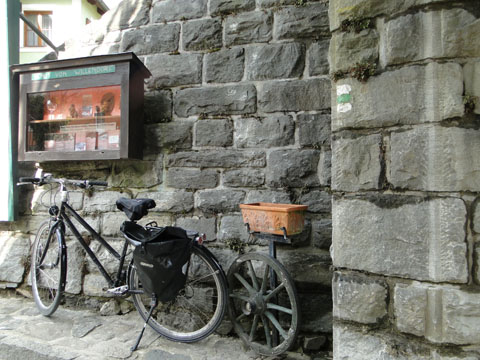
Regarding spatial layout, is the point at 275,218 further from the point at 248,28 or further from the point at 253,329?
the point at 248,28

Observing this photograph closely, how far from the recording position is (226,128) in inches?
113

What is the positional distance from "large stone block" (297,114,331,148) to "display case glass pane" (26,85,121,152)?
1545 mm

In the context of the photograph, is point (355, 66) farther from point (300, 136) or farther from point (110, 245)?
point (110, 245)

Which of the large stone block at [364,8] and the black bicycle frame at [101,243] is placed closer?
the large stone block at [364,8]

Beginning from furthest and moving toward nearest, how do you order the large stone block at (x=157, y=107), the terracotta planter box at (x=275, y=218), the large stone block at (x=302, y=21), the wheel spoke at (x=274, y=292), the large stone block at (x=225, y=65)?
the large stone block at (x=157, y=107)
the large stone block at (x=225, y=65)
the large stone block at (x=302, y=21)
the wheel spoke at (x=274, y=292)
the terracotta planter box at (x=275, y=218)

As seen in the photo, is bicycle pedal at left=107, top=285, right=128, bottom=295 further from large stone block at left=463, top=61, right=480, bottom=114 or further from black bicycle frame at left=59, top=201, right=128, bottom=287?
large stone block at left=463, top=61, right=480, bottom=114

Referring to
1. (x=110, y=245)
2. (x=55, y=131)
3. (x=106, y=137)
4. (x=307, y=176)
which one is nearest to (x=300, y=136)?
(x=307, y=176)

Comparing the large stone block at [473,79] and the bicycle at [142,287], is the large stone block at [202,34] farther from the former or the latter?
the large stone block at [473,79]

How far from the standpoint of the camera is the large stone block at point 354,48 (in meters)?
1.63

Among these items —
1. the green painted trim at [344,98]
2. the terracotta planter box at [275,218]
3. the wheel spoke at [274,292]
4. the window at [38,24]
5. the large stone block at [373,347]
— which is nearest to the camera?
the large stone block at [373,347]

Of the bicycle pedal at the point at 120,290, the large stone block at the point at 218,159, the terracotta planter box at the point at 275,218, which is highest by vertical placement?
the large stone block at the point at 218,159

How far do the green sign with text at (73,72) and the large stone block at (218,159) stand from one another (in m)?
0.89

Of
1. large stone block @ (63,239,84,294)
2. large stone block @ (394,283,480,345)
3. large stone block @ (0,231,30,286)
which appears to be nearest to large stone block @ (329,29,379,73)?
large stone block @ (394,283,480,345)

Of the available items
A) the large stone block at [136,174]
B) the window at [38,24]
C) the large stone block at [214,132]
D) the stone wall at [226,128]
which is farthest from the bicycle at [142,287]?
the window at [38,24]
